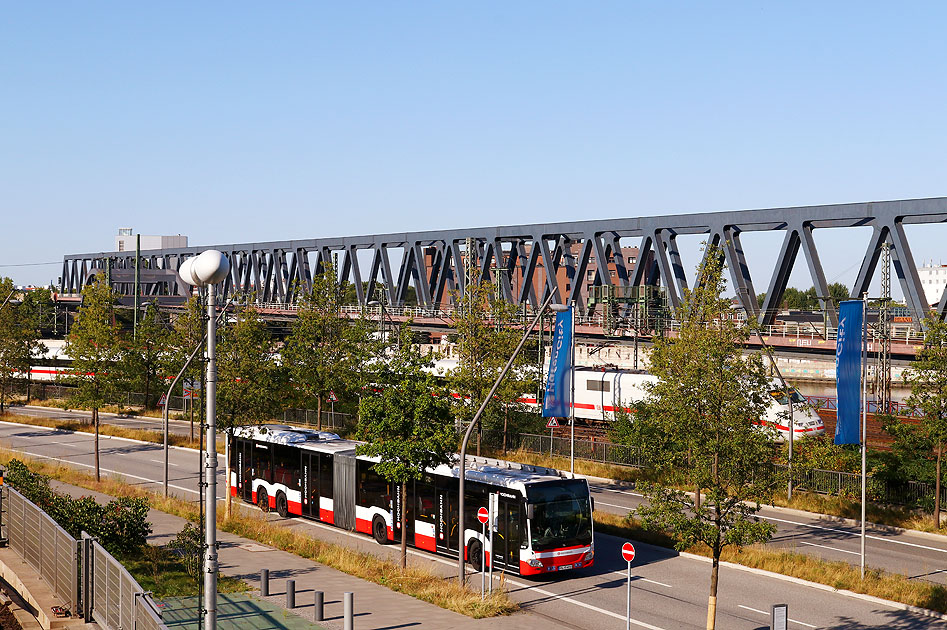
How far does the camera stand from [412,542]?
25266 millimetres

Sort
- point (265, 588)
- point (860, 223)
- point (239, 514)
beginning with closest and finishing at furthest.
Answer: point (265, 588)
point (239, 514)
point (860, 223)

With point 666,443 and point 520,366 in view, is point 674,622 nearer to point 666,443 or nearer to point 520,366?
point 666,443

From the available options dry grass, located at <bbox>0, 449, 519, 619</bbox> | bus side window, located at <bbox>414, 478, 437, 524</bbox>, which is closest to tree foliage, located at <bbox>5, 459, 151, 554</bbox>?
dry grass, located at <bbox>0, 449, 519, 619</bbox>

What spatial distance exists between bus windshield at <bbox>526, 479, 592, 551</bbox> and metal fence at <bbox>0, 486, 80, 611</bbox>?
398 inches

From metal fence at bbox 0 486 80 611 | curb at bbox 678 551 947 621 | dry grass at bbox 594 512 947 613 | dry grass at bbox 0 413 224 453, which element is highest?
metal fence at bbox 0 486 80 611

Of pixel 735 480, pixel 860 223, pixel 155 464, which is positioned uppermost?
pixel 860 223

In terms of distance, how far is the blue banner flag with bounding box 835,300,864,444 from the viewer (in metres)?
27.1

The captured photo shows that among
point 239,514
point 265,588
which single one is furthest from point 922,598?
point 239,514

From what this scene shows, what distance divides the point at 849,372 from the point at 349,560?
15.3m

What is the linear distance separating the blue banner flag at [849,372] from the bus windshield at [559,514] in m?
9.25

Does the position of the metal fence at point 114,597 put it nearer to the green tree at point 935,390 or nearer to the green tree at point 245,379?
the green tree at point 245,379

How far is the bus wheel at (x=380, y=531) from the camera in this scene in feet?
84.4

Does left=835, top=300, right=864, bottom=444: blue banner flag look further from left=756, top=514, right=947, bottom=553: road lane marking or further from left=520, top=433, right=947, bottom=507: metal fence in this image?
left=756, top=514, right=947, bottom=553: road lane marking

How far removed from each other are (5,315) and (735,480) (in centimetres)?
5142
